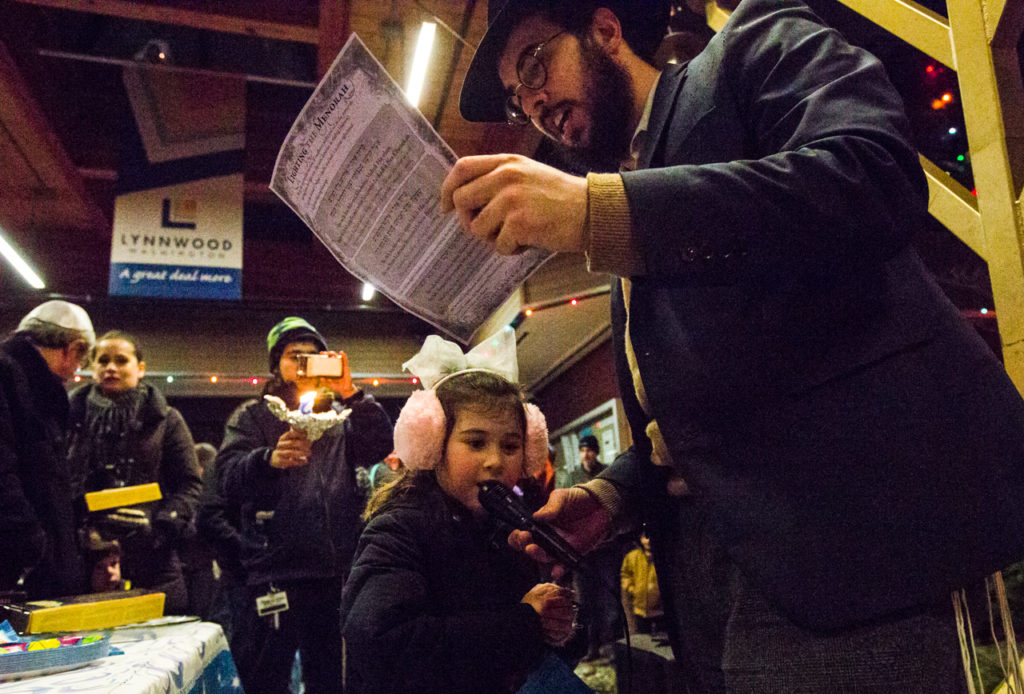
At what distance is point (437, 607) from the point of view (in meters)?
1.25

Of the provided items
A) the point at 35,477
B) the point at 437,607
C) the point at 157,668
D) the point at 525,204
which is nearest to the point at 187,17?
the point at 35,477

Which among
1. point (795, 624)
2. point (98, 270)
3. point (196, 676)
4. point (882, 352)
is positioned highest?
point (98, 270)

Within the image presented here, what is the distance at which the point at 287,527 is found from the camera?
7.56ft

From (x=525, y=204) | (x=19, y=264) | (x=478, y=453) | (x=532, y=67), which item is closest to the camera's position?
(x=525, y=204)

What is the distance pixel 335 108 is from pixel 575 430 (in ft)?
21.2

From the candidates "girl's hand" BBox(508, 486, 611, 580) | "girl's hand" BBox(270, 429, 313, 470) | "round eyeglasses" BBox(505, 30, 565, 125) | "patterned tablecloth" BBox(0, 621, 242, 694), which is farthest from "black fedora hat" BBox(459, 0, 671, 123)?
"girl's hand" BBox(270, 429, 313, 470)

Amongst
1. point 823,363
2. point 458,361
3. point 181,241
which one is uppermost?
point 181,241

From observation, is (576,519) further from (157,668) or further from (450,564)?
(157,668)

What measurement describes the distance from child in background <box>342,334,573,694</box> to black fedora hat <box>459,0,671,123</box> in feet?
2.33

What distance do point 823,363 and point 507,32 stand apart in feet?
2.17

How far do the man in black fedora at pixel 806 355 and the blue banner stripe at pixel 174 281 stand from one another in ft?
13.5

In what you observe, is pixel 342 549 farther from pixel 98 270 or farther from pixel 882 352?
pixel 98 270

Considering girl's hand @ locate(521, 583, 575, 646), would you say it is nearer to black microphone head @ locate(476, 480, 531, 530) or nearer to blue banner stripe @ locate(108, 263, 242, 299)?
black microphone head @ locate(476, 480, 531, 530)

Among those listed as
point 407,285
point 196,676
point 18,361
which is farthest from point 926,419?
point 18,361
